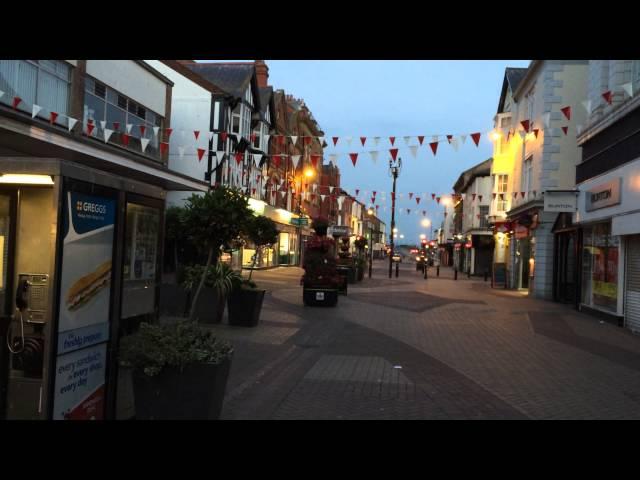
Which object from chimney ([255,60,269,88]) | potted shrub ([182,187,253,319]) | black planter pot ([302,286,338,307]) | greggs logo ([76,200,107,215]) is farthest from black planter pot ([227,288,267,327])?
chimney ([255,60,269,88])

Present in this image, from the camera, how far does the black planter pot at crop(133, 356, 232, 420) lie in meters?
4.91

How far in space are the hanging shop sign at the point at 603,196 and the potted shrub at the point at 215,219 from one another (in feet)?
32.9

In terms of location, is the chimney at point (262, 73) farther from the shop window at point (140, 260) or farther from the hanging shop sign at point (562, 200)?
the shop window at point (140, 260)

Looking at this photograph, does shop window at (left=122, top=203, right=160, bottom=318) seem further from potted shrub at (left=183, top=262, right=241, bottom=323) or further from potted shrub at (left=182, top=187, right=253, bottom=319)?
potted shrub at (left=183, top=262, right=241, bottom=323)

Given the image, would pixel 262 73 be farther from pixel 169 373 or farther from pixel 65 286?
pixel 65 286

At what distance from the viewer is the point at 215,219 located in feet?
30.1

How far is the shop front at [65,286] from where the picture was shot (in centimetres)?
420

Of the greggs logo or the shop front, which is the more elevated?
the greggs logo

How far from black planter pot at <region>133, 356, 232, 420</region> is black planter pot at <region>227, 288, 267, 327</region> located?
23.2 feet

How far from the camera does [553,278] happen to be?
23219 millimetres

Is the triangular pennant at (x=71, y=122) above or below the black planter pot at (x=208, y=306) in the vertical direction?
above

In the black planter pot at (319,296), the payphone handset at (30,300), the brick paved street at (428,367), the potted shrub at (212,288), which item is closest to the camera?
the payphone handset at (30,300)

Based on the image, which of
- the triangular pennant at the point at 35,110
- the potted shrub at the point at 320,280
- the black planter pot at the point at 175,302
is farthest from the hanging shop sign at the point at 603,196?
the triangular pennant at the point at 35,110
